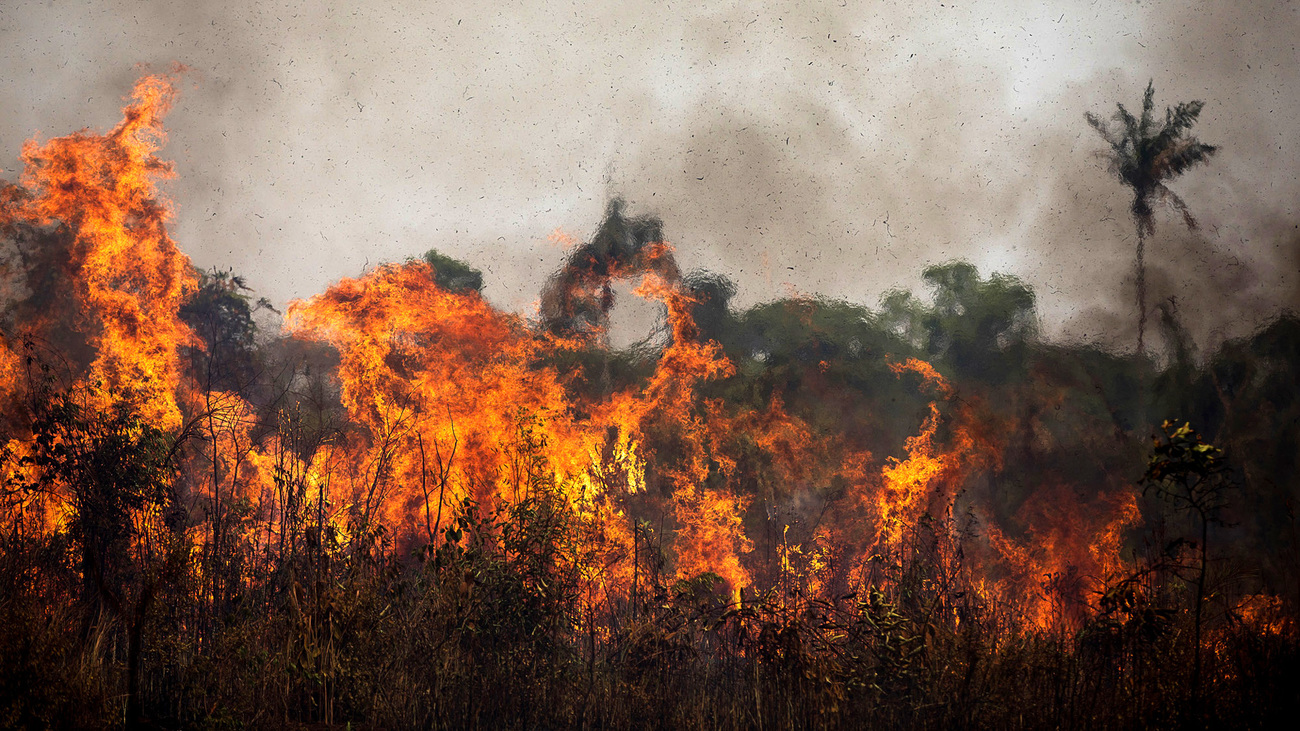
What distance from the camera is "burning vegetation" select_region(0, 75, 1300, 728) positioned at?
6961mm

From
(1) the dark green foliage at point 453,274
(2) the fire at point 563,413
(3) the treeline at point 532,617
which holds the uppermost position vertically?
(1) the dark green foliage at point 453,274

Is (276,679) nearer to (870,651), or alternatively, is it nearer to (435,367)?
(870,651)

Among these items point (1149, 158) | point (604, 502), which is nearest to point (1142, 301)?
point (1149, 158)

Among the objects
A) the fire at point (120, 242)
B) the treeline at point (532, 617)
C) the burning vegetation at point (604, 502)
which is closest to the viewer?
the treeline at point (532, 617)

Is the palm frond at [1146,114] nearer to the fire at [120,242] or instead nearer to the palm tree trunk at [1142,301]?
the palm tree trunk at [1142,301]

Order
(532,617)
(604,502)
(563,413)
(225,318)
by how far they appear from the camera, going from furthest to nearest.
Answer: (225,318) → (563,413) → (604,502) → (532,617)

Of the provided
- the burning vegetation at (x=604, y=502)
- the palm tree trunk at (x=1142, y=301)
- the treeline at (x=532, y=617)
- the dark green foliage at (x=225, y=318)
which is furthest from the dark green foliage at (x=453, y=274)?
the palm tree trunk at (x=1142, y=301)

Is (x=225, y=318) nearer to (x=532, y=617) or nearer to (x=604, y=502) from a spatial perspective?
(x=604, y=502)

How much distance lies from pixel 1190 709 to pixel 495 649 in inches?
237

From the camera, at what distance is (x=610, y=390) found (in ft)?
86.2

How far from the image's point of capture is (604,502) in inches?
750

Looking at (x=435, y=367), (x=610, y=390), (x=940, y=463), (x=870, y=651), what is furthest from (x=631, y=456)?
(x=870, y=651)

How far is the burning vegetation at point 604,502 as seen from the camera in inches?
274

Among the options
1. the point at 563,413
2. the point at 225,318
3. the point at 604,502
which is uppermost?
the point at 225,318
